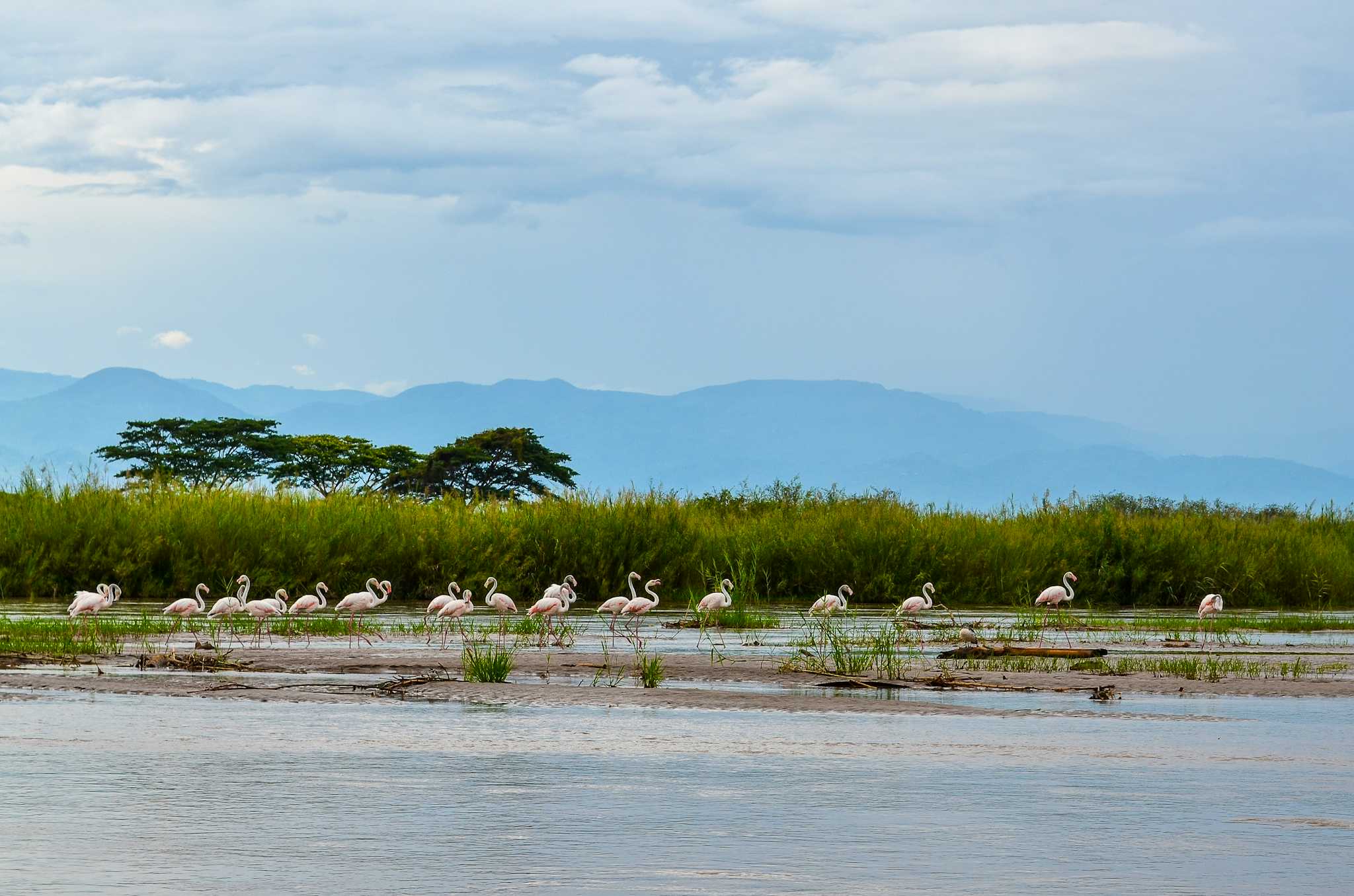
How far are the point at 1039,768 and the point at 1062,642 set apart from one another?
974 cm

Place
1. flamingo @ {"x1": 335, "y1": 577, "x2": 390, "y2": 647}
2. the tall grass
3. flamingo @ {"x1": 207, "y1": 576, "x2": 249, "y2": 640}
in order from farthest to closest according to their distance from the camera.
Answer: the tall grass → flamingo @ {"x1": 207, "y1": 576, "x2": 249, "y2": 640} → flamingo @ {"x1": 335, "y1": 577, "x2": 390, "y2": 647}

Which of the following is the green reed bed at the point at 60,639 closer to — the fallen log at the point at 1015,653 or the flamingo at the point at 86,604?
the flamingo at the point at 86,604

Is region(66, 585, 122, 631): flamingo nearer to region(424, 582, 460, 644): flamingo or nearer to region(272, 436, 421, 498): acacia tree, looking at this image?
region(424, 582, 460, 644): flamingo

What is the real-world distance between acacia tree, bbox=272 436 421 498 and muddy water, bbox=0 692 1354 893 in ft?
212

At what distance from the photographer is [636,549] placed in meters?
29.1

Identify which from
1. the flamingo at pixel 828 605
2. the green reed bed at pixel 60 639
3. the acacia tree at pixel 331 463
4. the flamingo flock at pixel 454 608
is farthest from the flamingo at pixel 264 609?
the acacia tree at pixel 331 463

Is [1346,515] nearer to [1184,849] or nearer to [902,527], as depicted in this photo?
[902,527]

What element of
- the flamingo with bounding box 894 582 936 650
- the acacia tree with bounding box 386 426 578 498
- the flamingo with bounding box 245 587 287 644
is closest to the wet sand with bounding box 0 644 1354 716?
the flamingo with bounding box 245 587 287 644

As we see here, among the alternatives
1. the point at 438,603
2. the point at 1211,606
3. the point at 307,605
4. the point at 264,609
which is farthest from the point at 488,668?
the point at 1211,606

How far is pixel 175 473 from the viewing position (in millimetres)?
73812

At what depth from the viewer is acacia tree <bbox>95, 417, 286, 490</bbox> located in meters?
75.3

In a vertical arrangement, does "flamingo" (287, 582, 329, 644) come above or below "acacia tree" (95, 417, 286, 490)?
below

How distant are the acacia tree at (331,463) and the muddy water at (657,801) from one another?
6473cm

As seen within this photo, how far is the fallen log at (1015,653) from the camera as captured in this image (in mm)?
16328
